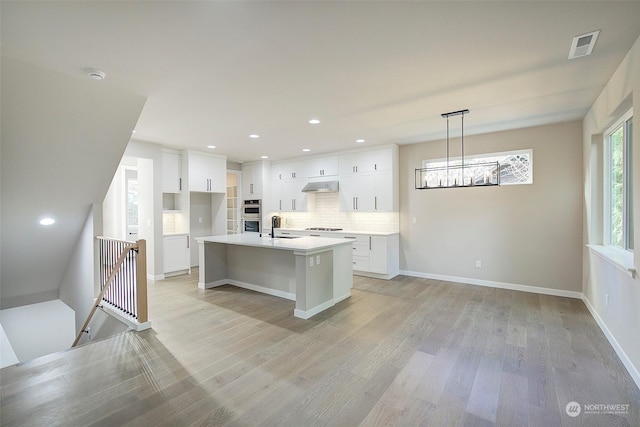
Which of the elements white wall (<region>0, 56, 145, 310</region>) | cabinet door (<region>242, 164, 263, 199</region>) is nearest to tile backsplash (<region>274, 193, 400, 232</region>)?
cabinet door (<region>242, 164, 263, 199</region>)

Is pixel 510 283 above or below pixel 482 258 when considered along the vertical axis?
below

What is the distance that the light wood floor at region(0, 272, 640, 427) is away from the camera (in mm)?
2061

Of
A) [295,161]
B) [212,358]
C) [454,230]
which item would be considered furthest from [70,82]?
[454,230]

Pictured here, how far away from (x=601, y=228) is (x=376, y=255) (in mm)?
3326

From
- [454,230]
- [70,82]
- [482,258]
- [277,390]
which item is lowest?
[277,390]

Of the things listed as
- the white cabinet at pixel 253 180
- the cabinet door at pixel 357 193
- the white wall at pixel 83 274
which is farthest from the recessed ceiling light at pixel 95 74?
the white cabinet at pixel 253 180

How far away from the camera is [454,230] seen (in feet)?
18.4

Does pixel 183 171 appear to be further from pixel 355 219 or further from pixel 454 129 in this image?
pixel 454 129

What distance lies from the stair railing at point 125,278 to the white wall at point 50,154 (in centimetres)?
84

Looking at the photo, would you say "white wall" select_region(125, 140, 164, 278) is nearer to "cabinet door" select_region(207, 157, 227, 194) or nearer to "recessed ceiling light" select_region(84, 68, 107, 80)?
"cabinet door" select_region(207, 157, 227, 194)

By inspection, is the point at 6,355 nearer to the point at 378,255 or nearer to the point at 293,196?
the point at 293,196

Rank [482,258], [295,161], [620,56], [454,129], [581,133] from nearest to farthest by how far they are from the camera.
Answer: [620,56], [581,133], [454,129], [482,258], [295,161]

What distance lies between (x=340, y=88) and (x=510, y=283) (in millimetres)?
4407

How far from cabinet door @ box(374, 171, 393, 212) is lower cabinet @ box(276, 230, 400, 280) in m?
0.60
